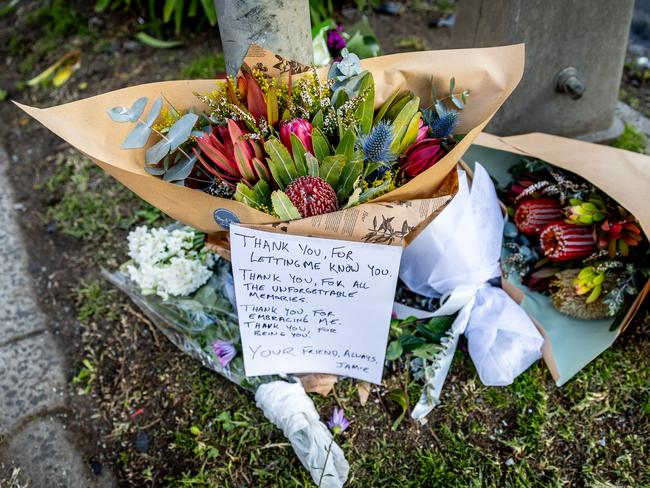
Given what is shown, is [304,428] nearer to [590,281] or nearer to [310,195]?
[310,195]

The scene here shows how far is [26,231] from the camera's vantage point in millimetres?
2355

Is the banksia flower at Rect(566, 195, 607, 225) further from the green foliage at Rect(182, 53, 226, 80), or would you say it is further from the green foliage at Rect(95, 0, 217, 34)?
the green foliage at Rect(95, 0, 217, 34)

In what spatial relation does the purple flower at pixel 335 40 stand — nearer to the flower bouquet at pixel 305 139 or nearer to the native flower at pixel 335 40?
the native flower at pixel 335 40

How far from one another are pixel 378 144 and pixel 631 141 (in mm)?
1573

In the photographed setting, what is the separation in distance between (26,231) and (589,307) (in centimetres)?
216

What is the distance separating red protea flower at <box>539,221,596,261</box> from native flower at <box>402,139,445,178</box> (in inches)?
21.5

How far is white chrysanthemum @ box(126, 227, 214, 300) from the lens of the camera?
5.48 ft

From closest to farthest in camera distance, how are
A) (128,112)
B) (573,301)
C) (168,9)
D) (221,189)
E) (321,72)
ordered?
(128,112) < (221,189) < (321,72) < (573,301) < (168,9)

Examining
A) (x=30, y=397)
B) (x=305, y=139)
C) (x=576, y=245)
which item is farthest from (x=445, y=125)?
(x=30, y=397)

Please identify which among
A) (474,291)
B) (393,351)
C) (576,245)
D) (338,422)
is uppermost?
(576,245)

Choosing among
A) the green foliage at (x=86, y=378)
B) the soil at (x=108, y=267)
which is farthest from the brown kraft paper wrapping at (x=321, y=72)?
the green foliage at (x=86, y=378)

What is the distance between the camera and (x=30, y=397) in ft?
6.02

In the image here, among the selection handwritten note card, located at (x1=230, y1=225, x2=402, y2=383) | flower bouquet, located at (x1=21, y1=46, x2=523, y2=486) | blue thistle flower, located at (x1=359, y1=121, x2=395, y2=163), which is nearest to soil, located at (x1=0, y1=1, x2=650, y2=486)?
handwritten note card, located at (x1=230, y1=225, x2=402, y2=383)

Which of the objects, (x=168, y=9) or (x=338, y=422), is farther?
(x=168, y=9)
